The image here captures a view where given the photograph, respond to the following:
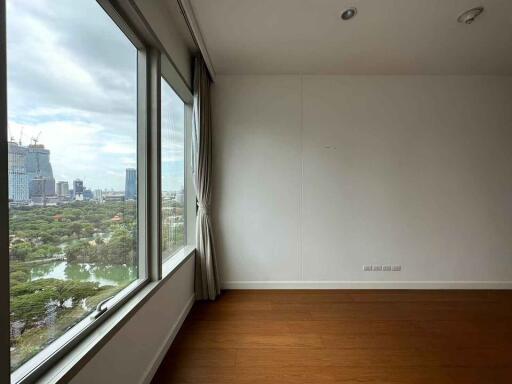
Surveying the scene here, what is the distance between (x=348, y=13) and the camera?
2158mm

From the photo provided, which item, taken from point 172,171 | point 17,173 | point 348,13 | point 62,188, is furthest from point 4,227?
point 348,13

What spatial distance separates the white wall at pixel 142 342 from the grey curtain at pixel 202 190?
14.7 inches

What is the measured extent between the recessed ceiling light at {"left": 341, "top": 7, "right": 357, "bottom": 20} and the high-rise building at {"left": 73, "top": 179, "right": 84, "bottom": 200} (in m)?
2.41

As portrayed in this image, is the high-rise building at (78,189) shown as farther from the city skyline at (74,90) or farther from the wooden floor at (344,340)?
the wooden floor at (344,340)

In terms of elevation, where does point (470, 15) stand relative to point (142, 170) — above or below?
above

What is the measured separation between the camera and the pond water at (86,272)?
3.53 ft

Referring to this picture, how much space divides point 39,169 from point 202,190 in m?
1.90

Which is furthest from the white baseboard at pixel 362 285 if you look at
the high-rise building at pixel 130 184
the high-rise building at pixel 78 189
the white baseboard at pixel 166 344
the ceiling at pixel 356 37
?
the ceiling at pixel 356 37

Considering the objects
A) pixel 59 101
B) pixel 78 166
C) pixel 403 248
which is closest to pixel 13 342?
pixel 78 166

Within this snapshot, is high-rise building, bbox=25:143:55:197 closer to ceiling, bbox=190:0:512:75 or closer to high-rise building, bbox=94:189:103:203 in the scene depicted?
high-rise building, bbox=94:189:103:203

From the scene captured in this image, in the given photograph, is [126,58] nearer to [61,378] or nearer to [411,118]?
[61,378]

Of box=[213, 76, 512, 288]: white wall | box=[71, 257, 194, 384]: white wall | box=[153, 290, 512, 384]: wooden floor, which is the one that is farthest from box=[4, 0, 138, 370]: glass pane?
box=[213, 76, 512, 288]: white wall

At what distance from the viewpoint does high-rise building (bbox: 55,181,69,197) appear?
1.16 meters

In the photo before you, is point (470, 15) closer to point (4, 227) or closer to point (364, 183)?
point (364, 183)
